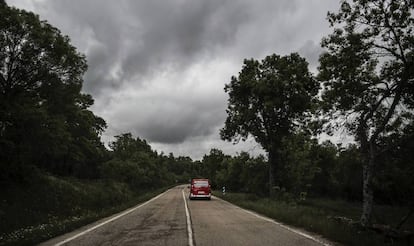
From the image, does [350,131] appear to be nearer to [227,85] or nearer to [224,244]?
[224,244]

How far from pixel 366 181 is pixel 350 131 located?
2.78m

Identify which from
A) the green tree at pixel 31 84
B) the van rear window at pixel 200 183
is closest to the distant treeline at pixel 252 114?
the green tree at pixel 31 84

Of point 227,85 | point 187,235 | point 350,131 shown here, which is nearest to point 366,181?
point 350,131

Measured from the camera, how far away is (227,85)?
37594 millimetres

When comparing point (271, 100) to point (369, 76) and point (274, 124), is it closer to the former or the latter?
point (274, 124)

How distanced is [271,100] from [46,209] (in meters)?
20.4

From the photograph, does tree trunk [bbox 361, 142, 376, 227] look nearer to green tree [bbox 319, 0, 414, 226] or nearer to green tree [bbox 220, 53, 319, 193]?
green tree [bbox 319, 0, 414, 226]

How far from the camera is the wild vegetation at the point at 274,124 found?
17.3 meters

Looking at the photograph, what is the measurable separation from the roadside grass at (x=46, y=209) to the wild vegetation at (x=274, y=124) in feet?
0.34

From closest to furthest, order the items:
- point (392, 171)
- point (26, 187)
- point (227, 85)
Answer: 1. point (392, 171)
2. point (26, 187)
3. point (227, 85)

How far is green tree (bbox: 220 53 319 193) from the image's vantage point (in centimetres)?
3422

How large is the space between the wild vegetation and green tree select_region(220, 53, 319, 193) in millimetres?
101

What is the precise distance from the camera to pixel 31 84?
93.9 ft

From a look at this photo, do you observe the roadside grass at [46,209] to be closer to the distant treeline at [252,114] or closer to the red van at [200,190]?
the distant treeline at [252,114]
